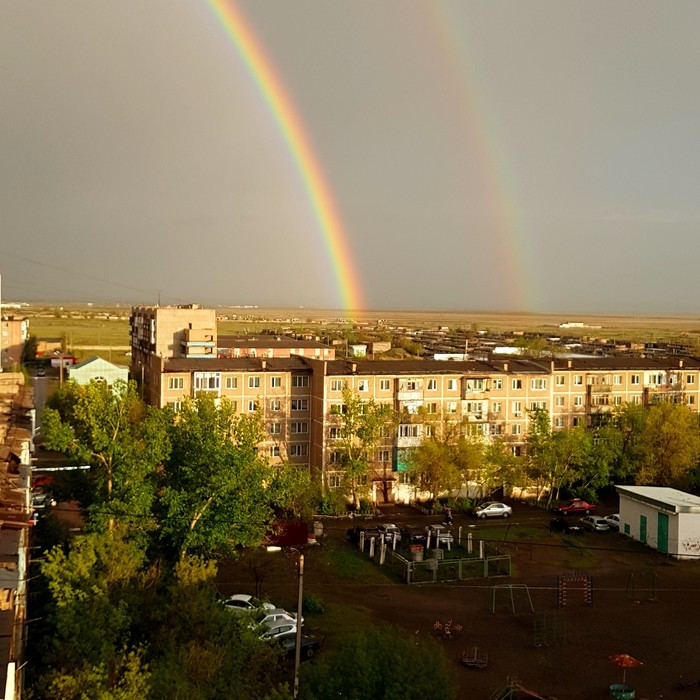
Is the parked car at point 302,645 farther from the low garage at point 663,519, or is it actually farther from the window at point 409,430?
the window at point 409,430

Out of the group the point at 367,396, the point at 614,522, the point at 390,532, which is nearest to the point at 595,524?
the point at 614,522

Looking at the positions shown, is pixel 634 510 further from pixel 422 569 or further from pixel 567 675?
pixel 567 675

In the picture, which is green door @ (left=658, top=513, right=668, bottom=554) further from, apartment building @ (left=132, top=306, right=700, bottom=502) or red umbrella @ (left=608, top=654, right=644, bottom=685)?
red umbrella @ (left=608, top=654, right=644, bottom=685)

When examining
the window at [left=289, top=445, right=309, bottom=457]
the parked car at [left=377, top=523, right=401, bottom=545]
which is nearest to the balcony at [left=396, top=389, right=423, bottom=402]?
the window at [left=289, top=445, right=309, bottom=457]

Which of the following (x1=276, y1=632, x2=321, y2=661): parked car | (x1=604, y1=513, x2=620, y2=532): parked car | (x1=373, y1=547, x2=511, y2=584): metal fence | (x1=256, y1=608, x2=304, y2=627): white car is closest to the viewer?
(x1=276, y1=632, x2=321, y2=661): parked car

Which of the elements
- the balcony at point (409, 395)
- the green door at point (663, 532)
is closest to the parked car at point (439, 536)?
the green door at point (663, 532)

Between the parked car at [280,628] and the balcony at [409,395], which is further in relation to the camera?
the balcony at [409,395]

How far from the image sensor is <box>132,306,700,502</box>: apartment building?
94.5 ft

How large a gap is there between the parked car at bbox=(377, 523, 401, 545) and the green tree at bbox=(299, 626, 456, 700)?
13.4 metres

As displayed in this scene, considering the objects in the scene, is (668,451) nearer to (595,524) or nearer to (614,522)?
(614,522)

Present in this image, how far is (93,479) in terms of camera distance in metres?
18.0

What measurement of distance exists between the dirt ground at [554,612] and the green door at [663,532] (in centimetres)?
59

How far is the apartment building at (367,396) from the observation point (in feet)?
94.5

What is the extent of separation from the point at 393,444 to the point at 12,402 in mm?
15913
